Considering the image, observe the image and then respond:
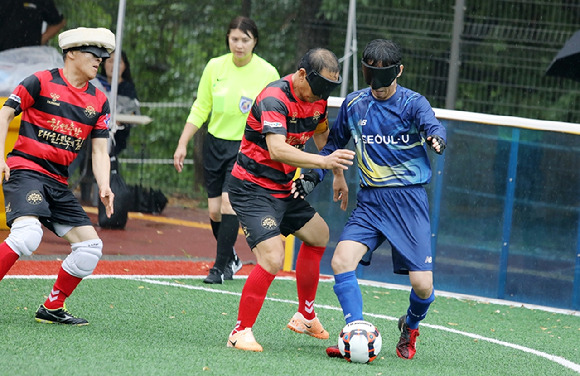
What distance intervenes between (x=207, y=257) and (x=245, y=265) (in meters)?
0.74

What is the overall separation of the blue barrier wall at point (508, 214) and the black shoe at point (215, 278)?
1.94 meters

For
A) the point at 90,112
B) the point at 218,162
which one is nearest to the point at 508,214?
the point at 218,162

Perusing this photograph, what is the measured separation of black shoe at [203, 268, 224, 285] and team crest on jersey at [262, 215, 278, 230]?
2582mm

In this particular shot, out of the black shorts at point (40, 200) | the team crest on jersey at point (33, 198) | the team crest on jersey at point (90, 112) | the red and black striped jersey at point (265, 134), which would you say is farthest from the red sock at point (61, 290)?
the red and black striped jersey at point (265, 134)

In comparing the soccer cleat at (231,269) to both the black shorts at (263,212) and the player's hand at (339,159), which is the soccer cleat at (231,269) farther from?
the player's hand at (339,159)

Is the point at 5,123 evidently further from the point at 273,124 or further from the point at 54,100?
the point at 273,124

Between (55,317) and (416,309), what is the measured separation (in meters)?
2.24

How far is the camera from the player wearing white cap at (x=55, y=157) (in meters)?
5.78

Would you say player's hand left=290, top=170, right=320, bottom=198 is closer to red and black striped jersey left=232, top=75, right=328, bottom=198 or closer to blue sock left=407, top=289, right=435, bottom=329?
red and black striped jersey left=232, top=75, right=328, bottom=198

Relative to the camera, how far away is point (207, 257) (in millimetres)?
10078

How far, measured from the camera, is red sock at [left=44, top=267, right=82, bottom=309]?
19.7 feet

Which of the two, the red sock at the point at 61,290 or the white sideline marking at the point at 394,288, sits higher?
the red sock at the point at 61,290

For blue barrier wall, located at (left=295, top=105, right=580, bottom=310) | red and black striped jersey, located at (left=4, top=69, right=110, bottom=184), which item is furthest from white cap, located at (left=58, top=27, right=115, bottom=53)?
blue barrier wall, located at (left=295, top=105, right=580, bottom=310)

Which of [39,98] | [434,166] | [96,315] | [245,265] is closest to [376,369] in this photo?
[96,315]
